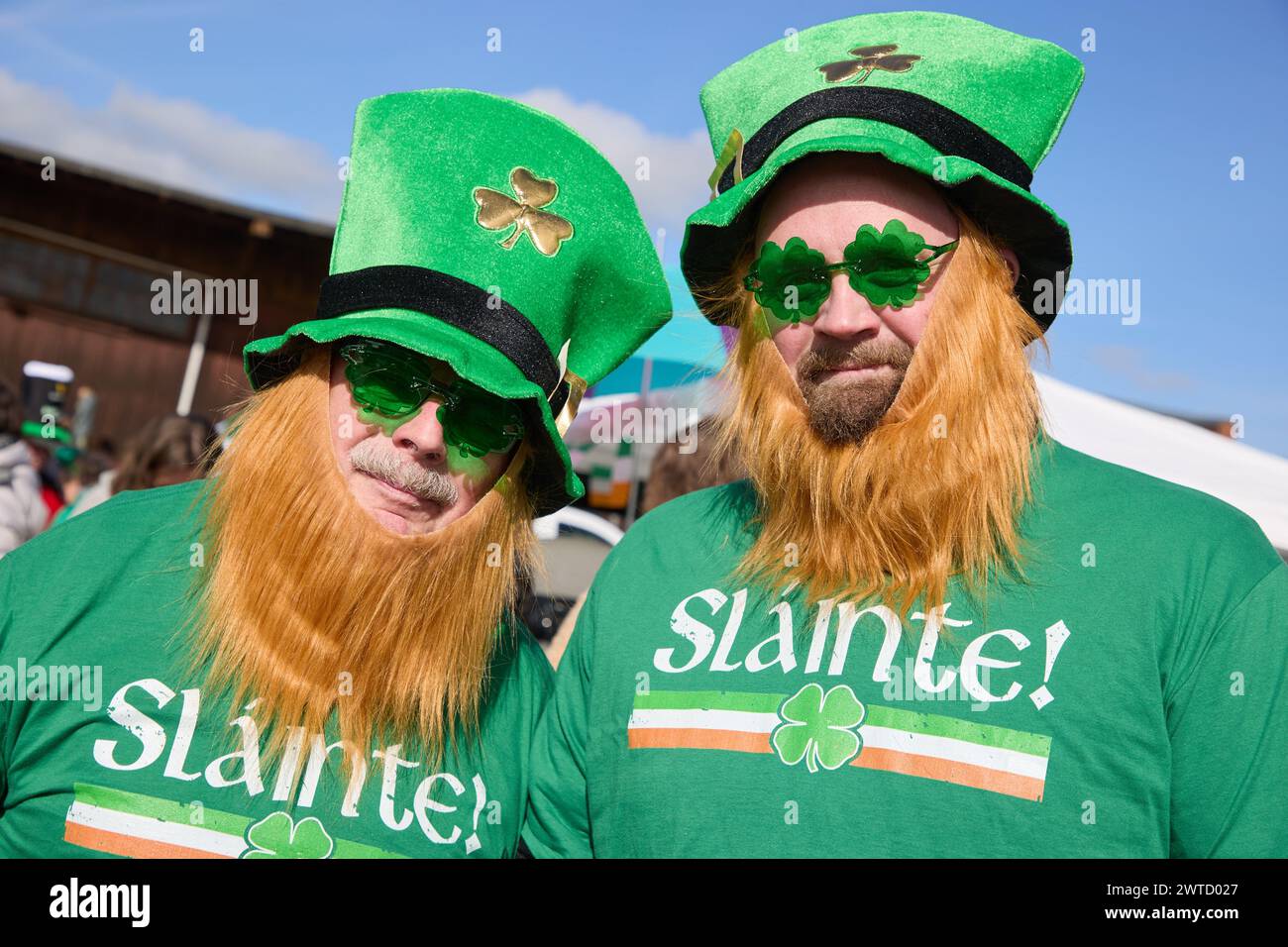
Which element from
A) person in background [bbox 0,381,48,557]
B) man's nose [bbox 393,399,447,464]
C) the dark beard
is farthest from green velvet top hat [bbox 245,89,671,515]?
person in background [bbox 0,381,48,557]

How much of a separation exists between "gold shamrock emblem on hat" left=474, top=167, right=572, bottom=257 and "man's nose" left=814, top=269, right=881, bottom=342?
2.07ft

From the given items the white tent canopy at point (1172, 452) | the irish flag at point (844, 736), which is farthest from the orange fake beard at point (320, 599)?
the white tent canopy at point (1172, 452)

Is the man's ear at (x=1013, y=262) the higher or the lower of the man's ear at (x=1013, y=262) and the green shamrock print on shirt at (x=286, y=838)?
the higher

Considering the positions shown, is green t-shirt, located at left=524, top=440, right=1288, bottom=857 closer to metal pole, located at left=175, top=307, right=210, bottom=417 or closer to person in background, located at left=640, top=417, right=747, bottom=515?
person in background, located at left=640, top=417, right=747, bottom=515

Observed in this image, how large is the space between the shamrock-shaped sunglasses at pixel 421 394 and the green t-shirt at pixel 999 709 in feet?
1.69

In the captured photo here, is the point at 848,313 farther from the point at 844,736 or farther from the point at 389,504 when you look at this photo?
the point at 389,504

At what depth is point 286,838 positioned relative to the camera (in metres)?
2.02

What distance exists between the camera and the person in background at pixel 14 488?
15.1 feet

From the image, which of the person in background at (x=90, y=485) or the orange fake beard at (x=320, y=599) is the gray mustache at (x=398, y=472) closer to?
the orange fake beard at (x=320, y=599)

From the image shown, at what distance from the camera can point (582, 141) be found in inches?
94.2

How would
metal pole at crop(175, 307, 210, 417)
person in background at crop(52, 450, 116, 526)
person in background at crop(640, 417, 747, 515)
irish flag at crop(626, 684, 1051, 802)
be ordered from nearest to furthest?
irish flag at crop(626, 684, 1051, 802), person in background at crop(640, 417, 747, 515), person in background at crop(52, 450, 116, 526), metal pole at crop(175, 307, 210, 417)

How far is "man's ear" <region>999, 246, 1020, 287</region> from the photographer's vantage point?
2.11 meters
